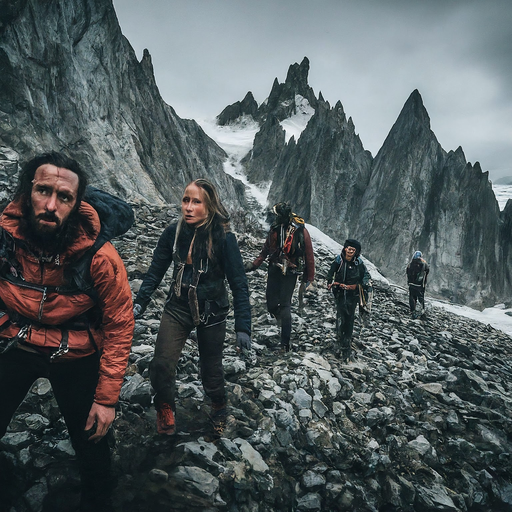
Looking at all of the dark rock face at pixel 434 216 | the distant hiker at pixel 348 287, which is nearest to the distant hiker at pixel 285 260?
the distant hiker at pixel 348 287

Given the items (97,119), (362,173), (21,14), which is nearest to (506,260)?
(362,173)

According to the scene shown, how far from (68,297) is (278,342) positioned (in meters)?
4.78

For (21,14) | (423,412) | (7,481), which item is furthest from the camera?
(21,14)

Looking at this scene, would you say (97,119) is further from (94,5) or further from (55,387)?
(55,387)

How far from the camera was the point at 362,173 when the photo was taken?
57812mm

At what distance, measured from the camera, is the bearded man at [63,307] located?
5.64 feet

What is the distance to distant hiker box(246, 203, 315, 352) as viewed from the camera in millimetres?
5402

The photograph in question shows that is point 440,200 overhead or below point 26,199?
overhead

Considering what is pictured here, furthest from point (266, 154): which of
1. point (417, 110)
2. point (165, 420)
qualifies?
point (165, 420)

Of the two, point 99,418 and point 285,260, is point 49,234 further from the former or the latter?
point 285,260

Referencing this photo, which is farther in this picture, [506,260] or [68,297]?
[506,260]

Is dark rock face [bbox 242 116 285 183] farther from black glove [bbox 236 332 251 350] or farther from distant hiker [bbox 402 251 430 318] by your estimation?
black glove [bbox 236 332 251 350]

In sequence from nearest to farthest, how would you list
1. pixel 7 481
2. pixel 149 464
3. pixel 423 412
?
pixel 7 481, pixel 149 464, pixel 423 412

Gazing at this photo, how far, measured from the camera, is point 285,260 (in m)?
5.39
